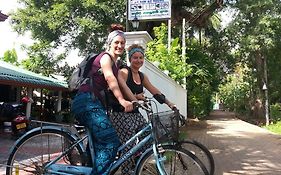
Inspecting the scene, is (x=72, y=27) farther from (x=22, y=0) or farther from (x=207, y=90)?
(x=207, y=90)

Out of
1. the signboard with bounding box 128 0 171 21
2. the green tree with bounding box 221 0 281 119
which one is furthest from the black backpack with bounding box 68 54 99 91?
the green tree with bounding box 221 0 281 119

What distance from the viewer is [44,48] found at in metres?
19.8

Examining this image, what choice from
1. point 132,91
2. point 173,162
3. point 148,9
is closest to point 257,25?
point 148,9

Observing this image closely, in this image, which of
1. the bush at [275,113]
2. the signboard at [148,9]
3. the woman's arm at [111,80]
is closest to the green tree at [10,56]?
the bush at [275,113]

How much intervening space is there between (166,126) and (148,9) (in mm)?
7267

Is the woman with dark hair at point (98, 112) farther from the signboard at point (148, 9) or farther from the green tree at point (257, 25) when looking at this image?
the green tree at point (257, 25)

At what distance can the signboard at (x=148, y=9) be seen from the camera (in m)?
9.70

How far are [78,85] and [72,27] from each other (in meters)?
15.8

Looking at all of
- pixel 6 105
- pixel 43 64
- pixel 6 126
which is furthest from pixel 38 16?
pixel 6 126

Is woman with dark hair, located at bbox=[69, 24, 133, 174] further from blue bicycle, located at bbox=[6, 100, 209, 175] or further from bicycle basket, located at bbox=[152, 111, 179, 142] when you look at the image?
bicycle basket, located at bbox=[152, 111, 179, 142]

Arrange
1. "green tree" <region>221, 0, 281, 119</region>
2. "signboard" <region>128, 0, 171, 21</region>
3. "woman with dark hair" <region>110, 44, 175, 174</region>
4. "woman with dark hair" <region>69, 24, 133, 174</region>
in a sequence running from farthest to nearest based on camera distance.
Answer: "green tree" <region>221, 0, 281, 119</region> → "signboard" <region>128, 0, 171, 21</region> → "woman with dark hair" <region>110, 44, 175, 174</region> → "woman with dark hair" <region>69, 24, 133, 174</region>

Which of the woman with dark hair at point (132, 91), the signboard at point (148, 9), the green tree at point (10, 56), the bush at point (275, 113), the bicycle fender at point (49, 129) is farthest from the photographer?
the green tree at point (10, 56)

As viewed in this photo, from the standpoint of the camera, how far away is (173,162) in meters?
3.62

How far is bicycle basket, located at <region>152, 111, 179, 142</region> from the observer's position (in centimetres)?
344
